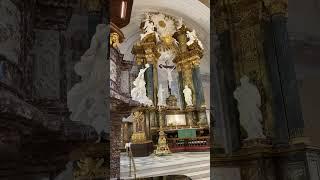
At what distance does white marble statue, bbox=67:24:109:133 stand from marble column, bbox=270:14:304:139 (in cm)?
142

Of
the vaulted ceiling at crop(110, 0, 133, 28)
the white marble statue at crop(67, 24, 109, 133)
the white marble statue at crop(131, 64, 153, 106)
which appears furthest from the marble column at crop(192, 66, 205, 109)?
the white marble statue at crop(67, 24, 109, 133)

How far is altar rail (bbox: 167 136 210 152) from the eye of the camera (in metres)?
9.53

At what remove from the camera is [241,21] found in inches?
104

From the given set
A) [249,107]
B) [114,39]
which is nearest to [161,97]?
[114,39]

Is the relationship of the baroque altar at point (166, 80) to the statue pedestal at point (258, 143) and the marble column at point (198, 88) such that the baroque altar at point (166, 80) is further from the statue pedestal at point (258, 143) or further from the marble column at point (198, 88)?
the statue pedestal at point (258, 143)

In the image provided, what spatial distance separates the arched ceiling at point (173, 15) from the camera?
479 inches

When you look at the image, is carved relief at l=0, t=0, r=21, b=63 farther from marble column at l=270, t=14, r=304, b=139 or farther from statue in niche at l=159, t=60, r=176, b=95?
statue in niche at l=159, t=60, r=176, b=95

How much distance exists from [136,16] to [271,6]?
10.5 meters

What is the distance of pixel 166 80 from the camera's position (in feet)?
42.1

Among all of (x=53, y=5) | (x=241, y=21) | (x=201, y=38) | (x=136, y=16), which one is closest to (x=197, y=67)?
(x=201, y=38)

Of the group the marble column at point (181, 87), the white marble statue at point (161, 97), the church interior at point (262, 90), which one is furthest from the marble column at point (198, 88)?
the church interior at point (262, 90)

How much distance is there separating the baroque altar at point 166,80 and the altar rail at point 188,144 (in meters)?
0.66

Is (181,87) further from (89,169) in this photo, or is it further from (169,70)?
(89,169)

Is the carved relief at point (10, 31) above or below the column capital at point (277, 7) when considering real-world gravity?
below
